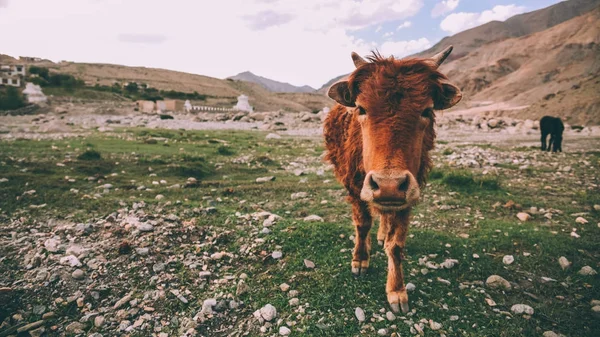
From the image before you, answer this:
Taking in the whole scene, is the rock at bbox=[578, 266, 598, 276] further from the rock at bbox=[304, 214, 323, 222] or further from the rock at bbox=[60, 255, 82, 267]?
the rock at bbox=[60, 255, 82, 267]

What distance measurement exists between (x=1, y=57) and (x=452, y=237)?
7163 inches

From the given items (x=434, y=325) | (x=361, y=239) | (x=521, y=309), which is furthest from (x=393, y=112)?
(x=521, y=309)

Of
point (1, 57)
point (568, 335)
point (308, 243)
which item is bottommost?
point (568, 335)

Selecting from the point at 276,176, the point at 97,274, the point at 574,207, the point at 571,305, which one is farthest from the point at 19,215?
the point at 574,207

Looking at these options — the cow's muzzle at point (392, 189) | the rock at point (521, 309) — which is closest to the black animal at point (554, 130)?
the rock at point (521, 309)

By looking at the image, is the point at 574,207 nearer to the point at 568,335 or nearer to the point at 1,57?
the point at 568,335

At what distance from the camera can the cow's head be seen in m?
3.28

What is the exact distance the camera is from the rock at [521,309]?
13.3ft

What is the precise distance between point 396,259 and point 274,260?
179 cm

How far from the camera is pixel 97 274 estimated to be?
14.7 feet

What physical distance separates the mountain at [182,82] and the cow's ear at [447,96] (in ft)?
263

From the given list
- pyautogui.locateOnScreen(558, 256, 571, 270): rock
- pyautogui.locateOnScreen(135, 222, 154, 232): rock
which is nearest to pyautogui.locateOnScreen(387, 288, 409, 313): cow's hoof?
pyautogui.locateOnScreen(558, 256, 571, 270): rock

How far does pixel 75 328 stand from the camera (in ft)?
12.0

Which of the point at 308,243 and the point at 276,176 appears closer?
the point at 308,243
